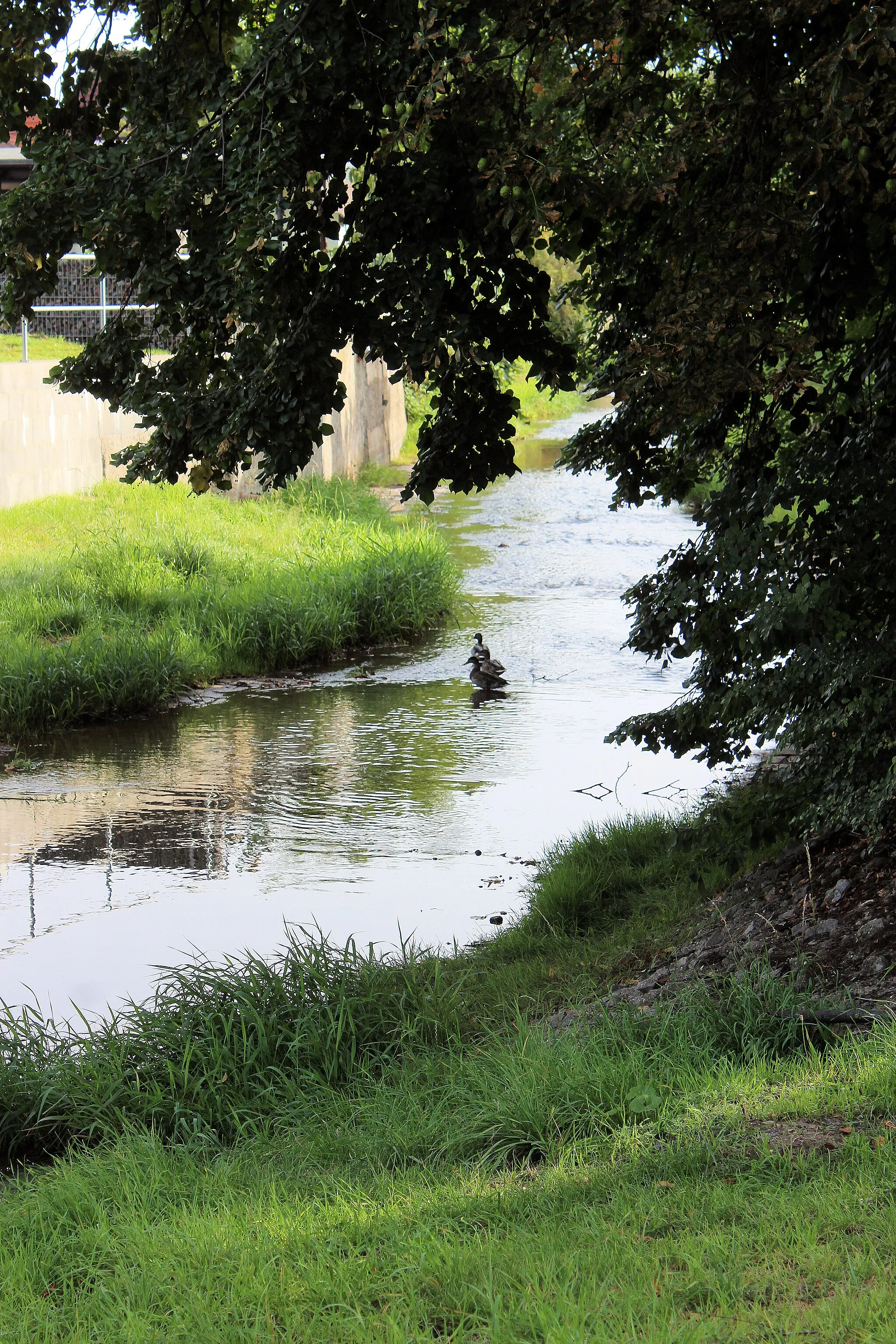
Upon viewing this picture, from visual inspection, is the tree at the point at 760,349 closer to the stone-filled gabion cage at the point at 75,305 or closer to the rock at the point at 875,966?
the rock at the point at 875,966

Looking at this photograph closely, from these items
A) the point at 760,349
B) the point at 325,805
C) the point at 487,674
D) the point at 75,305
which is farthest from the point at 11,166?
the point at 760,349

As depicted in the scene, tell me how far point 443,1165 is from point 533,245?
3261 millimetres

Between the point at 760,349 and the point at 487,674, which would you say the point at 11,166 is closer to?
the point at 487,674

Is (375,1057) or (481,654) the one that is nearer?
(375,1057)

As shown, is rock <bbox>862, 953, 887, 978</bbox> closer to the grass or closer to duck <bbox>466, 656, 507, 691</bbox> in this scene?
duck <bbox>466, 656, 507, 691</bbox>

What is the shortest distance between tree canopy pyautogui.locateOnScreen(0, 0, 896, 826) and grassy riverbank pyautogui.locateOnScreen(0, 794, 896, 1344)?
49.5 inches

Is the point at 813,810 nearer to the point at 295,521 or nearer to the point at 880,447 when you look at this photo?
the point at 880,447

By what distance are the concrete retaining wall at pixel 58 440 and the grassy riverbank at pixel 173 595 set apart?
0.42 meters

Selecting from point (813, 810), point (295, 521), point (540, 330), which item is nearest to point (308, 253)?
point (540, 330)

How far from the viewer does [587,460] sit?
20.3 feet

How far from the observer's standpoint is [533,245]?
201 inches

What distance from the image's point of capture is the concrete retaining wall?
16094 millimetres

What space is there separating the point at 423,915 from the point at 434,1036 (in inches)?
77.1

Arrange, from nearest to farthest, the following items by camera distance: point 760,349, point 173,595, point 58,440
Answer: point 760,349 → point 173,595 → point 58,440
